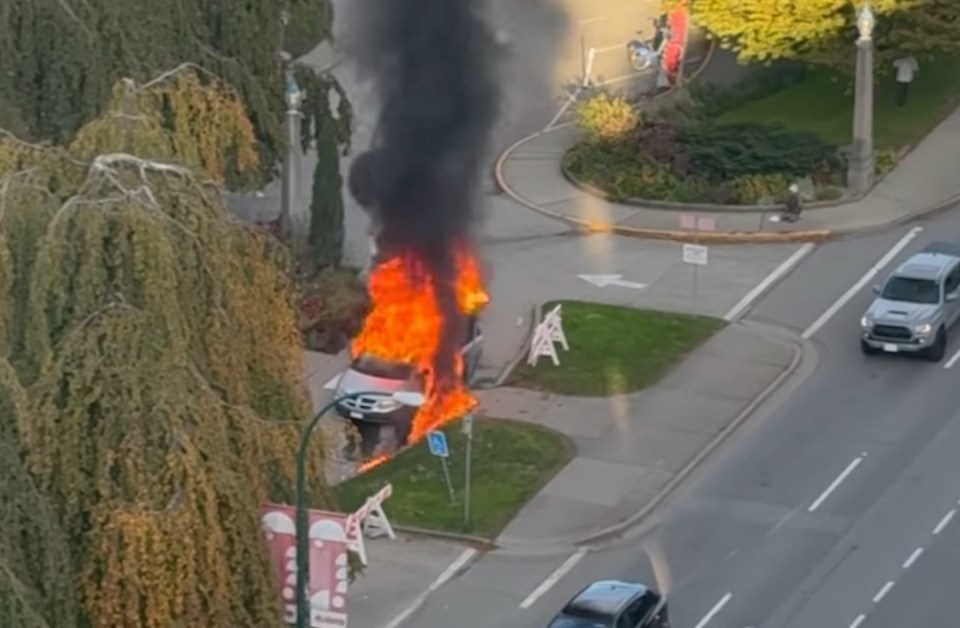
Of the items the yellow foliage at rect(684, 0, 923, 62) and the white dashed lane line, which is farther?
the yellow foliage at rect(684, 0, 923, 62)

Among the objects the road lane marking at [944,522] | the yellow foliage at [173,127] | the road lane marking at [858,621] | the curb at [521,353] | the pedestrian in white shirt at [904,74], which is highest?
the yellow foliage at [173,127]

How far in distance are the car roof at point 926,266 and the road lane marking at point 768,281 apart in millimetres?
3028

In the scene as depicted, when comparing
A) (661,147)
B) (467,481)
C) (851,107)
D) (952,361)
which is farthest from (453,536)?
(851,107)

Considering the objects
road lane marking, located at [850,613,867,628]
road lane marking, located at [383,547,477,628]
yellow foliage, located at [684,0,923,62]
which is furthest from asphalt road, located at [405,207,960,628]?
yellow foliage, located at [684,0,923,62]

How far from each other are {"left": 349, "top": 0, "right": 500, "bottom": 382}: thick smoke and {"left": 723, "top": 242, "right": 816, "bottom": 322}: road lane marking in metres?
5.12

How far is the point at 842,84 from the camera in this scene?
53.4 metres

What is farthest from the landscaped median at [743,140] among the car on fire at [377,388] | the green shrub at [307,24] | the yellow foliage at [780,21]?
the car on fire at [377,388]

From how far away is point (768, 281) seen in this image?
141ft

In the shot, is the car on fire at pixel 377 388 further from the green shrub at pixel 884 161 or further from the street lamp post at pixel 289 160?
the green shrub at pixel 884 161

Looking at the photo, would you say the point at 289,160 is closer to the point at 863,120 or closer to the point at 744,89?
the point at 863,120

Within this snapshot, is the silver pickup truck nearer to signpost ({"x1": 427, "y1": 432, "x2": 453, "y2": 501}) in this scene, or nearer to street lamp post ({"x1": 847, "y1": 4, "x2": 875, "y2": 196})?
street lamp post ({"x1": 847, "y1": 4, "x2": 875, "y2": 196})

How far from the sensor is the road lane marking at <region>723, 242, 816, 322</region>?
41312 mm

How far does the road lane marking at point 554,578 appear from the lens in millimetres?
30656

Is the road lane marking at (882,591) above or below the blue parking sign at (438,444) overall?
below
